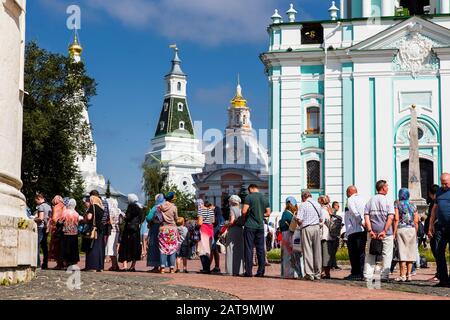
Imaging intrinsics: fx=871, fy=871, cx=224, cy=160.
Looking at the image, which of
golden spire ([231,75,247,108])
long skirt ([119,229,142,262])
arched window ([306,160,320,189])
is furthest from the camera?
golden spire ([231,75,247,108])

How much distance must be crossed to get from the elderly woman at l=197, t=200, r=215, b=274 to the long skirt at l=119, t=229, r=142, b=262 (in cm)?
125

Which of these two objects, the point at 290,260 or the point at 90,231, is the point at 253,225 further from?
the point at 90,231

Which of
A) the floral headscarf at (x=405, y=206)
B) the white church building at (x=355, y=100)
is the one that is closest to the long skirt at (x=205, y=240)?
the floral headscarf at (x=405, y=206)

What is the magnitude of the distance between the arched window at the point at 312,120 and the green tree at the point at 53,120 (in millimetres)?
10683

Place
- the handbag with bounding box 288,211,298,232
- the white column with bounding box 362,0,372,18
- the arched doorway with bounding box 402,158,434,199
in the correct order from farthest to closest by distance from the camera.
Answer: the white column with bounding box 362,0,372,18, the arched doorway with bounding box 402,158,434,199, the handbag with bounding box 288,211,298,232

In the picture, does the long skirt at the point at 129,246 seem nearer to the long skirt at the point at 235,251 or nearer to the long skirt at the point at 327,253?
the long skirt at the point at 235,251

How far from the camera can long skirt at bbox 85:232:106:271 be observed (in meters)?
16.6

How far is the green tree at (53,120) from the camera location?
38469 mm

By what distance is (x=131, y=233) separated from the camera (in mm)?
17188

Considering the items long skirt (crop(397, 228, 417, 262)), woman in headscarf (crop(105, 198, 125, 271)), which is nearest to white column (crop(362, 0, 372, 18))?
woman in headscarf (crop(105, 198, 125, 271))

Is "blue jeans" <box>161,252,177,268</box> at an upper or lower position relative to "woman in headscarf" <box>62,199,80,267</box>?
lower

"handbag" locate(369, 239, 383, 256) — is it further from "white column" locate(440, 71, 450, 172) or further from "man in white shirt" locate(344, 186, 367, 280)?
"white column" locate(440, 71, 450, 172)
